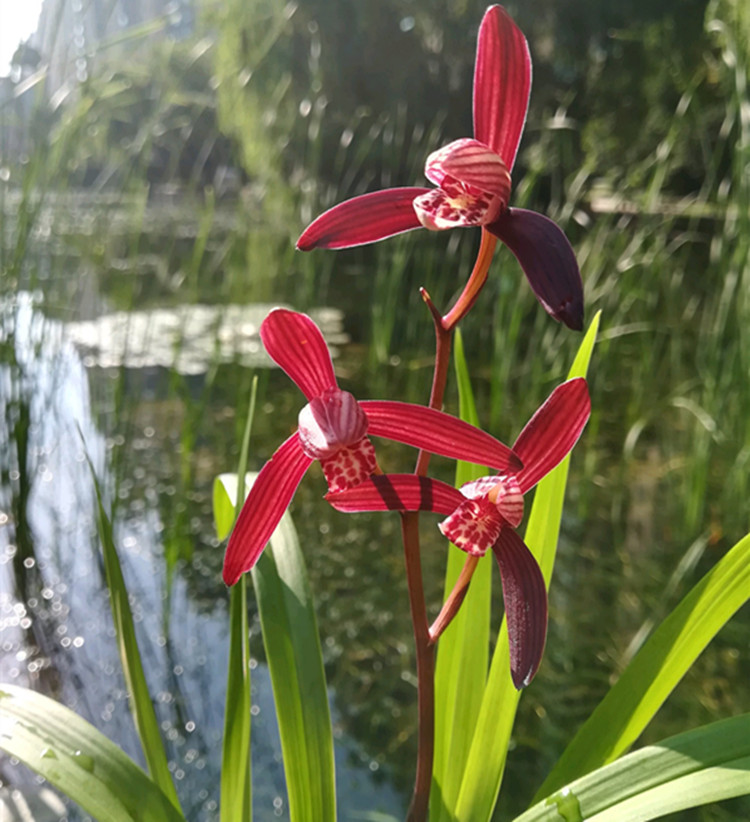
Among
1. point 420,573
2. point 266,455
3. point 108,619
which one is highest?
point 420,573

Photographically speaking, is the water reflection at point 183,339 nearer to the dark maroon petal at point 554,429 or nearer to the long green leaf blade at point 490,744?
the long green leaf blade at point 490,744

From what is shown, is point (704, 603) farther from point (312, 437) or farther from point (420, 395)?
point (420, 395)

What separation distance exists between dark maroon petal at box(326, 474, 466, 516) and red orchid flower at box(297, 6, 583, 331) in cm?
15

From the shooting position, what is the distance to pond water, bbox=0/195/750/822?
131cm

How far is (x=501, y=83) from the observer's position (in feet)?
1.66

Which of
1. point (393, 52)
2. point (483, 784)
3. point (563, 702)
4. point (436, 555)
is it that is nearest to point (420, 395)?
point (436, 555)

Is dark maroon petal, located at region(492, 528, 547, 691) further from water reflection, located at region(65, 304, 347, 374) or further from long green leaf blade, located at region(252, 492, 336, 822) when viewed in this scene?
water reflection, located at region(65, 304, 347, 374)

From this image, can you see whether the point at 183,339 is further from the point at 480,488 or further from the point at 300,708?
Result: the point at 480,488

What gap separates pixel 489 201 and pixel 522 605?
0.83 ft

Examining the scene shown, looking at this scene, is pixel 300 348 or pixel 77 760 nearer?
pixel 300 348

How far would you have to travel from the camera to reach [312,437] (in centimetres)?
45

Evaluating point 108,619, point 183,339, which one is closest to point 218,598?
point 108,619

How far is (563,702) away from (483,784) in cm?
82

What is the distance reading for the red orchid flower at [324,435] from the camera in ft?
1.48
